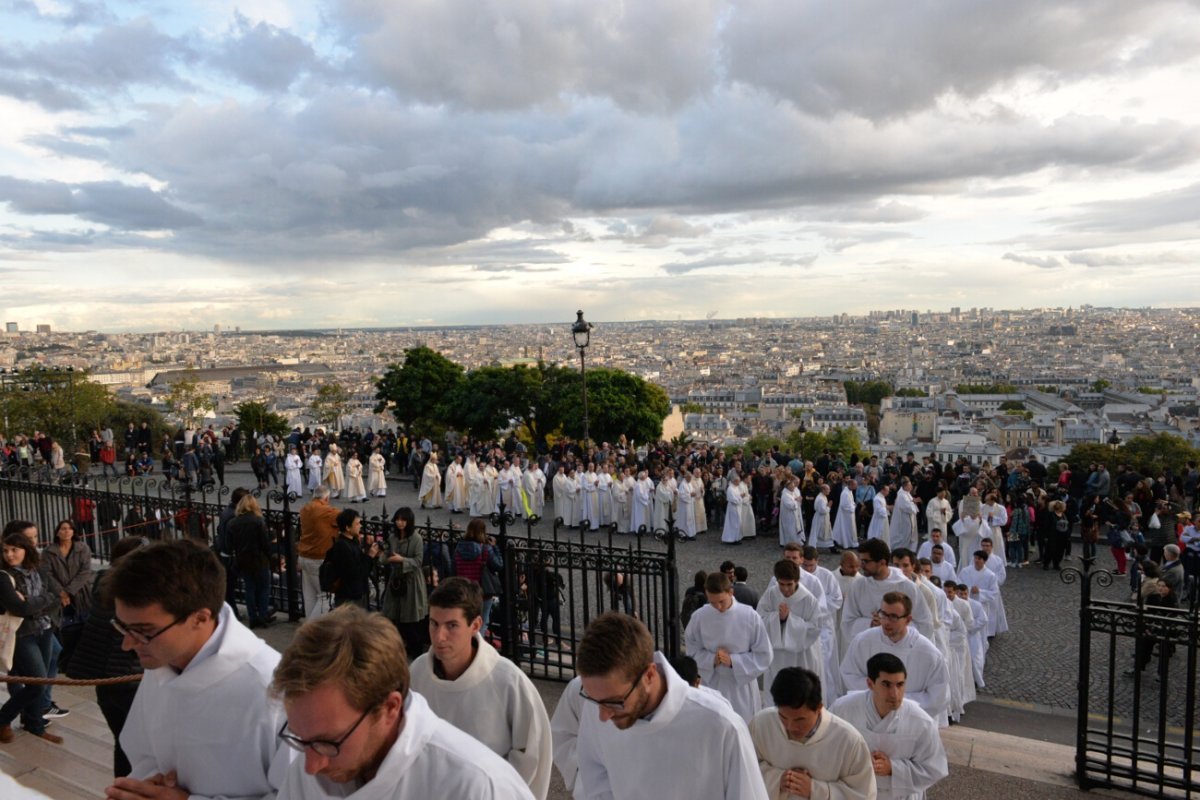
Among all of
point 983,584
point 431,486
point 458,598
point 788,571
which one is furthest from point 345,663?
point 431,486

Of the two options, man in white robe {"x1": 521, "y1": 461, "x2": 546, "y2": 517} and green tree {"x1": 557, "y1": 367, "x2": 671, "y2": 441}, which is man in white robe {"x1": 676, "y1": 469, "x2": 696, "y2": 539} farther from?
green tree {"x1": 557, "y1": 367, "x2": 671, "y2": 441}

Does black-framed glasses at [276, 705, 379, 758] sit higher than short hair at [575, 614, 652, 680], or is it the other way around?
black-framed glasses at [276, 705, 379, 758]

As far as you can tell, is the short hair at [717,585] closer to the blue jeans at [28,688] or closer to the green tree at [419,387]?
the blue jeans at [28,688]

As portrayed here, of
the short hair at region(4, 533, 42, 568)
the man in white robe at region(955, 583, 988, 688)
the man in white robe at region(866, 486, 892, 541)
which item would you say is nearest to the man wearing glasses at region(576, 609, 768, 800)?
the short hair at region(4, 533, 42, 568)

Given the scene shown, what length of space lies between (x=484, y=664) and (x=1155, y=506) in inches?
588

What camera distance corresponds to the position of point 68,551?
23.0ft

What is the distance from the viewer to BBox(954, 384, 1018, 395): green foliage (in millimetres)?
156000

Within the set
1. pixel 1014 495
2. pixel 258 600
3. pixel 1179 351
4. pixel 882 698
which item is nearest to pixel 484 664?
pixel 882 698

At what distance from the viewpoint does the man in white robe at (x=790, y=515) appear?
643 inches

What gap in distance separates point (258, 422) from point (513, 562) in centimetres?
2635

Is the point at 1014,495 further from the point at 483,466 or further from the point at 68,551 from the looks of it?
the point at 68,551

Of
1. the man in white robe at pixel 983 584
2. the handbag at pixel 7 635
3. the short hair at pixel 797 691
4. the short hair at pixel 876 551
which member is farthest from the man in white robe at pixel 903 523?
the handbag at pixel 7 635

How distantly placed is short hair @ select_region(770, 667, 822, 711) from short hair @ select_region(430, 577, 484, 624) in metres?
1.39

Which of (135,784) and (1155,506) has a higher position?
(135,784)
